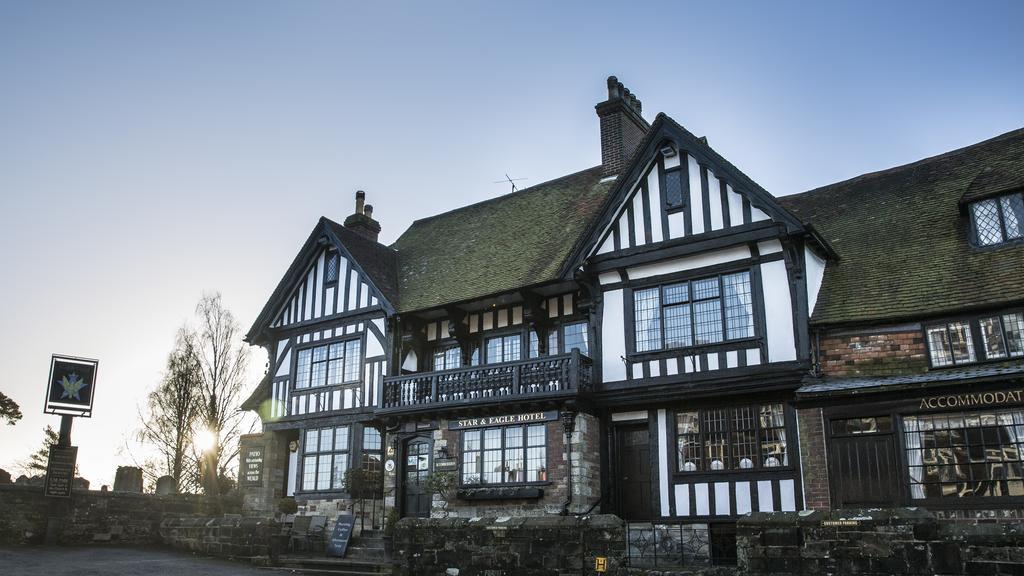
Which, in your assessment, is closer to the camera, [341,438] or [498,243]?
[341,438]

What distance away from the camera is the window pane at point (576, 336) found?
819 inches

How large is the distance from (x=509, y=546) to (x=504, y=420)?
7.32 m

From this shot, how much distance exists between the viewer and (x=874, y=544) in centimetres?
951

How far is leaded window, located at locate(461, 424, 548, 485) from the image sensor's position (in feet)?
63.2

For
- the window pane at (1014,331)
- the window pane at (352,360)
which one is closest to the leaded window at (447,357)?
the window pane at (352,360)

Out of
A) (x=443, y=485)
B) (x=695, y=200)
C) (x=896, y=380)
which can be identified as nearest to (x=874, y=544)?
(x=896, y=380)

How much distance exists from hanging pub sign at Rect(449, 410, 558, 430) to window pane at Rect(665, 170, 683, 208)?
5329mm

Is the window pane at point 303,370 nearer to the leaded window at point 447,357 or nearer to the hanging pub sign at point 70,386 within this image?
the leaded window at point 447,357

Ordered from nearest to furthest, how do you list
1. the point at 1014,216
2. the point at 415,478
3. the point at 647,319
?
1. the point at 1014,216
2. the point at 647,319
3. the point at 415,478

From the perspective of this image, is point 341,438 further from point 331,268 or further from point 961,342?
point 961,342

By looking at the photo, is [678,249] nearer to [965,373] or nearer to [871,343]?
[871,343]

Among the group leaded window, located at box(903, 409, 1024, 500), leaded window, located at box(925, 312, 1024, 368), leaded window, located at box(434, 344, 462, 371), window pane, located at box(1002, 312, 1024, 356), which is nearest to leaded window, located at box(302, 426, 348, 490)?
leaded window, located at box(434, 344, 462, 371)

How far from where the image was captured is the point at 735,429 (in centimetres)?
1741

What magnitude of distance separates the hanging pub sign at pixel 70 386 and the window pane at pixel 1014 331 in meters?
20.8
